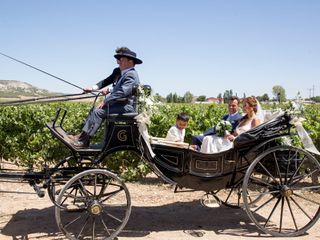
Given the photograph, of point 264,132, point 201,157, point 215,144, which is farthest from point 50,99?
point 264,132

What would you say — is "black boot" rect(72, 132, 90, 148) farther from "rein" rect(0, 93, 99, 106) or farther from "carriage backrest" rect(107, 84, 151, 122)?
"rein" rect(0, 93, 99, 106)

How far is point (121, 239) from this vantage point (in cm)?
512

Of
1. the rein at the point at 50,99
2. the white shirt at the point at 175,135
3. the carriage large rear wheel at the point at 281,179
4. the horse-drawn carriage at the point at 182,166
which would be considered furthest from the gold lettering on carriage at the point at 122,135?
the carriage large rear wheel at the point at 281,179

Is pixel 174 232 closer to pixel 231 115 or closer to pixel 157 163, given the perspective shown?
pixel 157 163

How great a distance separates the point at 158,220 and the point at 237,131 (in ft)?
5.67

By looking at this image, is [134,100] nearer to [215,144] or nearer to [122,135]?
[122,135]

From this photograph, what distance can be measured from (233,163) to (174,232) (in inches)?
47.9

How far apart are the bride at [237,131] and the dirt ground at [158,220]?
3.64 feet

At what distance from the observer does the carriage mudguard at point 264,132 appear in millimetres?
5145

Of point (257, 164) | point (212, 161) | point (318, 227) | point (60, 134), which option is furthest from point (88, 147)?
point (318, 227)

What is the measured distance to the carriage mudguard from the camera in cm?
514

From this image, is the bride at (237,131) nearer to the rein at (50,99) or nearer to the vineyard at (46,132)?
the rein at (50,99)

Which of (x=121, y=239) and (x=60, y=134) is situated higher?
(x=60, y=134)

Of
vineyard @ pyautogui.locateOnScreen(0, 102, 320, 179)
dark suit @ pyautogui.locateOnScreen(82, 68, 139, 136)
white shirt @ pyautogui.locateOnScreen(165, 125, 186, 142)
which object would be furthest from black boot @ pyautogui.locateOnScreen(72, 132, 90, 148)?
vineyard @ pyautogui.locateOnScreen(0, 102, 320, 179)
